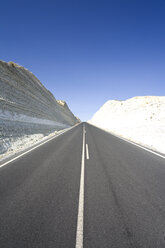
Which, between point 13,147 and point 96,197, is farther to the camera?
point 13,147

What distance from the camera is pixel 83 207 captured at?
2.79 m

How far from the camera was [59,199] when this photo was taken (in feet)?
10.1

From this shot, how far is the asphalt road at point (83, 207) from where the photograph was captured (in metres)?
2.02

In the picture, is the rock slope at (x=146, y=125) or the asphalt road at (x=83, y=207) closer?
the asphalt road at (x=83, y=207)

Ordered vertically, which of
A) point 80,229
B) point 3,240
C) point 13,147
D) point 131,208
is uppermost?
point 131,208

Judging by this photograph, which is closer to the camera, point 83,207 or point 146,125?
point 83,207

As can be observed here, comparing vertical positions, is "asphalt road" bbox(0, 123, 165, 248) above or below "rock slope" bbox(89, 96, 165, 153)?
below

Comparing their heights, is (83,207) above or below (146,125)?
below

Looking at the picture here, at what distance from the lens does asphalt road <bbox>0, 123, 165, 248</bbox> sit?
2021 millimetres

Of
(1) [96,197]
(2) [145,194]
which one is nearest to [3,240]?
(1) [96,197]

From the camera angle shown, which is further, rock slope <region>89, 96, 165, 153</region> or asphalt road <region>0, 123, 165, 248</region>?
rock slope <region>89, 96, 165, 153</region>

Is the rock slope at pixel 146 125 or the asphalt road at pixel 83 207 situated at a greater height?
the rock slope at pixel 146 125

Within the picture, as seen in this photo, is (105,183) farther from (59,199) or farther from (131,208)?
(59,199)

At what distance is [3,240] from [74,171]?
10.1 ft
